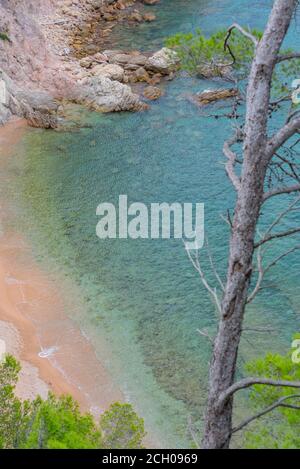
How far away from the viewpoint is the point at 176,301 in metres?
23.1

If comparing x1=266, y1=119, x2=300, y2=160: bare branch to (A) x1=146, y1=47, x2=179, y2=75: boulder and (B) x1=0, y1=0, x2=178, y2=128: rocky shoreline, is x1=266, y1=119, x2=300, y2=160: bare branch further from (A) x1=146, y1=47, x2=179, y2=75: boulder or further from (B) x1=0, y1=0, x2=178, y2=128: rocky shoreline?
(A) x1=146, y1=47, x2=179, y2=75: boulder

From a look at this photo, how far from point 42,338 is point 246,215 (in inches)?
510

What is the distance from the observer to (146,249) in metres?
25.7

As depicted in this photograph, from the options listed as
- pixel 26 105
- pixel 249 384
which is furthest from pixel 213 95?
pixel 249 384

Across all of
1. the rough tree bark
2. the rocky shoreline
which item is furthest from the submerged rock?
the rough tree bark

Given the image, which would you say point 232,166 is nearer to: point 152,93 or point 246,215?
point 246,215

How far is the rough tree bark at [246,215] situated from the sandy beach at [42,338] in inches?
360

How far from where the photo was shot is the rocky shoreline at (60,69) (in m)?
36.0

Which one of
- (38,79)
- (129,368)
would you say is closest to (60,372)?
(129,368)

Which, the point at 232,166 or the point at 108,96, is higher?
the point at 108,96

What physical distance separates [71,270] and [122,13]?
30.1 meters
